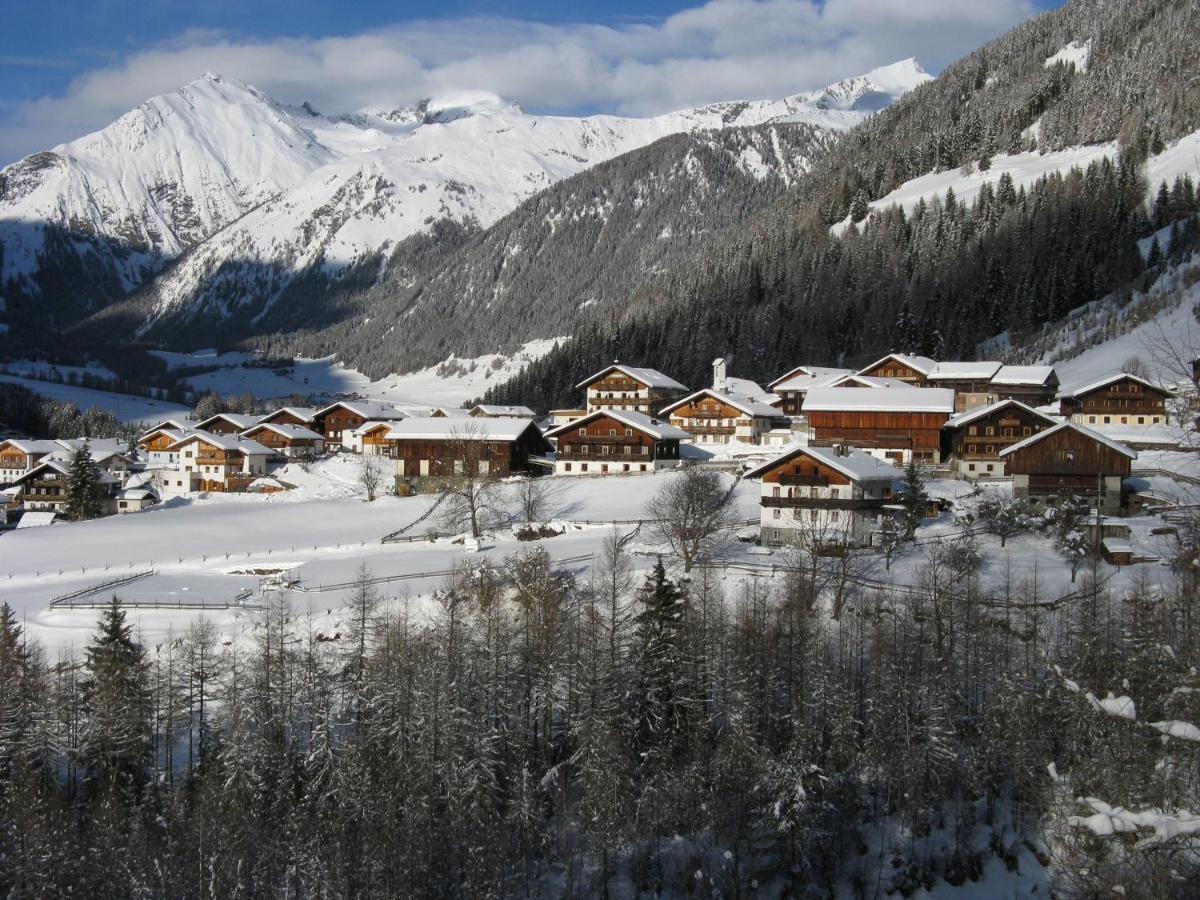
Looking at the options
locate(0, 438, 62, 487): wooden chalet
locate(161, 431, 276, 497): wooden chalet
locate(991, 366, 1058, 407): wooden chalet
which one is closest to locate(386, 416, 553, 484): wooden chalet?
locate(161, 431, 276, 497): wooden chalet

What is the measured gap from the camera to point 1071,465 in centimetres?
5381

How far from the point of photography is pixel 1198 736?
7.72m

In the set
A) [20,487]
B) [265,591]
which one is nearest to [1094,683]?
[265,591]

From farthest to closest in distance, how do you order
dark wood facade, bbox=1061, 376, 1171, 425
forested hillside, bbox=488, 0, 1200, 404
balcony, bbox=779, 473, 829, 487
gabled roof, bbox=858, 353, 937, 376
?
forested hillside, bbox=488, 0, 1200, 404 < gabled roof, bbox=858, 353, 937, 376 < dark wood facade, bbox=1061, 376, 1171, 425 < balcony, bbox=779, 473, 829, 487

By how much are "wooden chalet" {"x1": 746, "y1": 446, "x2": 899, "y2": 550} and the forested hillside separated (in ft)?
259

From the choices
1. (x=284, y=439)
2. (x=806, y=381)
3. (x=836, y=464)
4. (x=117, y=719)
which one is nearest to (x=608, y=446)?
(x=836, y=464)

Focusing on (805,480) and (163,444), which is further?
(163,444)

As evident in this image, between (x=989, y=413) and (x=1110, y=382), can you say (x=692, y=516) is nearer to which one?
(x=989, y=413)

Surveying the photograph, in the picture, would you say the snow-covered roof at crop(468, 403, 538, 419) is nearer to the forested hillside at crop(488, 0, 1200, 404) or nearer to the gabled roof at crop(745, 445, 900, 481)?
the forested hillside at crop(488, 0, 1200, 404)

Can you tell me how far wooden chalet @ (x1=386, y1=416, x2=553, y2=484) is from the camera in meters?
75.0

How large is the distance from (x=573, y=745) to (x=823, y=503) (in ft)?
65.3

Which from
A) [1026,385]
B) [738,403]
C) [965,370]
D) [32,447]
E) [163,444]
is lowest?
[163,444]

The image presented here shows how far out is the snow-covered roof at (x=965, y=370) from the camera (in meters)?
91.9

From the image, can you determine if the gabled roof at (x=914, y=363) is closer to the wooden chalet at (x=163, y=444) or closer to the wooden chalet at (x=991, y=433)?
the wooden chalet at (x=991, y=433)
